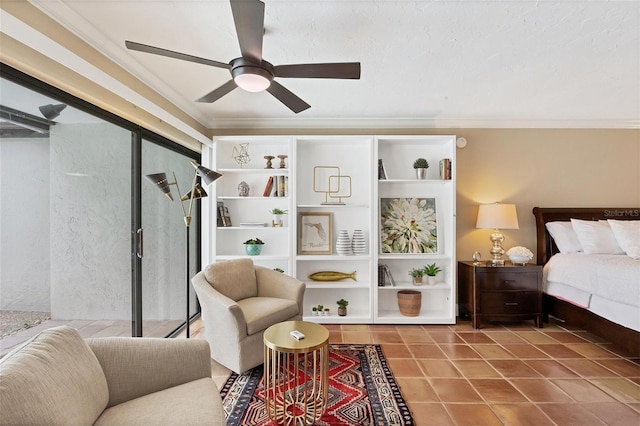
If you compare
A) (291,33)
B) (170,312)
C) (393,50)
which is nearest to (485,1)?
(393,50)

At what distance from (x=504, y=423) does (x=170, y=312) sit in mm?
3162

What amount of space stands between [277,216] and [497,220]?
8.50 ft

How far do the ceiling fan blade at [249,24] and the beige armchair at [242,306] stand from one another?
68.4 inches

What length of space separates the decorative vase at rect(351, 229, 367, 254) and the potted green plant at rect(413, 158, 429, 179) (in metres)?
0.99

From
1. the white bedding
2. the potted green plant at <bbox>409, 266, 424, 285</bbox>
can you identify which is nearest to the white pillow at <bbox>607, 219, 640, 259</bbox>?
the white bedding

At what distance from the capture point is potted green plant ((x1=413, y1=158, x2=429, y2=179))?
3785 millimetres

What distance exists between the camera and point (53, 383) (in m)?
1.14

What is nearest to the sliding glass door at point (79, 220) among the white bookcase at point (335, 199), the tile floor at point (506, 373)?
the white bookcase at point (335, 199)

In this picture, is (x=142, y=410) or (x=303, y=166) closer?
(x=142, y=410)

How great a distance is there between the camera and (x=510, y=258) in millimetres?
3746

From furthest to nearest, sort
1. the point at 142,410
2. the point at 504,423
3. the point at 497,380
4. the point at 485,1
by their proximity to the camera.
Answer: the point at 497,380 < the point at 504,423 < the point at 485,1 < the point at 142,410

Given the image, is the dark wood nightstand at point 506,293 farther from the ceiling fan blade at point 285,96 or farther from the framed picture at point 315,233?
A: the ceiling fan blade at point 285,96

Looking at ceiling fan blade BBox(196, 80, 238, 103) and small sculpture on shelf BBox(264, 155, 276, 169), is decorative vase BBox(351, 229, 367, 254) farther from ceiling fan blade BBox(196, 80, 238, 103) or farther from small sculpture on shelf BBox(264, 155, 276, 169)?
ceiling fan blade BBox(196, 80, 238, 103)

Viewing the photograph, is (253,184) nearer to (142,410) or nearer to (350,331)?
(350,331)
